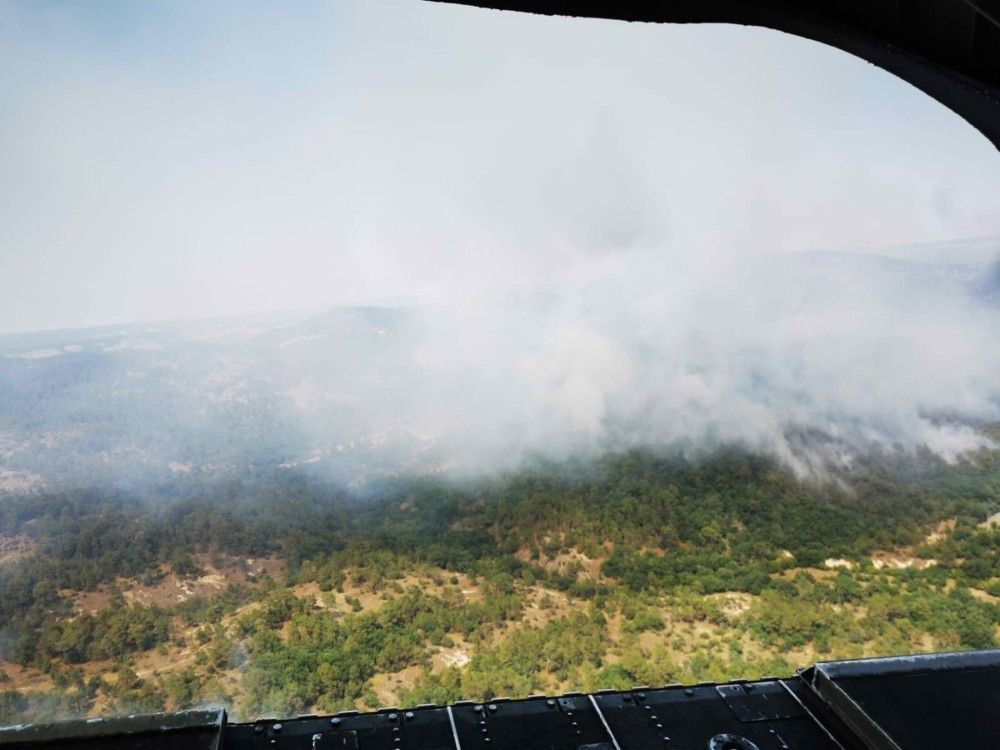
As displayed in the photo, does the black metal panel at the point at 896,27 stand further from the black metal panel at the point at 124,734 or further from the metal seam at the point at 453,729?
the metal seam at the point at 453,729

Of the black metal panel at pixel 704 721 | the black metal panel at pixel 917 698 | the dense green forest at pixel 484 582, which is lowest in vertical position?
the dense green forest at pixel 484 582

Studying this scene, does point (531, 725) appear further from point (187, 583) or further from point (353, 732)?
point (187, 583)

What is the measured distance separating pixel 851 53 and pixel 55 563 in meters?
47.4

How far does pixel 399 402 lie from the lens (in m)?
59.5

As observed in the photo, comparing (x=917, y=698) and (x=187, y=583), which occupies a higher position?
(x=917, y=698)

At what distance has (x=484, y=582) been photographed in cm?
4094

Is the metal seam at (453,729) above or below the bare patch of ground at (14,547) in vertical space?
above

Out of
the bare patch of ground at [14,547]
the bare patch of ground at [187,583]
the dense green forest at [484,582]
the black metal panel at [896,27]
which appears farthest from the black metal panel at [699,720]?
the bare patch of ground at [14,547]

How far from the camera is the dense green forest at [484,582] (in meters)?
33.3

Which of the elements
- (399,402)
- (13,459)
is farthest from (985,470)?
(13,459)

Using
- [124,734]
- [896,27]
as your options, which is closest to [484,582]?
[124,734]

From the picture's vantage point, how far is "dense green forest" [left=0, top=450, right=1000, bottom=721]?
3331cm

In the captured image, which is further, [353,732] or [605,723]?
[605,723]

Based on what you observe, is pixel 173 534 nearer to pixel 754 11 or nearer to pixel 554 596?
pixel 554 596
